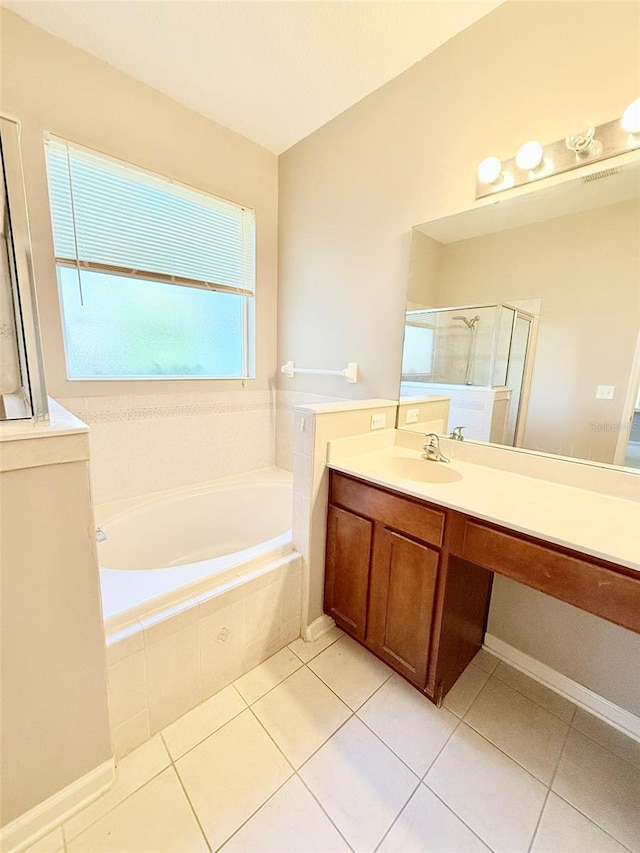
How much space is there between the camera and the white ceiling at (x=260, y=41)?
53.4 inches

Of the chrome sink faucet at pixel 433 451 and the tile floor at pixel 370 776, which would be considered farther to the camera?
the chrome sink faucet at pixel 433 451

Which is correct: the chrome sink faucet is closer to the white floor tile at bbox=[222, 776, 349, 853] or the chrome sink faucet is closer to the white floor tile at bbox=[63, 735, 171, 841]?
the white floor tile at bbox=[222, 776, 349, 853]

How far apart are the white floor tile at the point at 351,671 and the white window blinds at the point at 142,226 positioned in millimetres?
2174

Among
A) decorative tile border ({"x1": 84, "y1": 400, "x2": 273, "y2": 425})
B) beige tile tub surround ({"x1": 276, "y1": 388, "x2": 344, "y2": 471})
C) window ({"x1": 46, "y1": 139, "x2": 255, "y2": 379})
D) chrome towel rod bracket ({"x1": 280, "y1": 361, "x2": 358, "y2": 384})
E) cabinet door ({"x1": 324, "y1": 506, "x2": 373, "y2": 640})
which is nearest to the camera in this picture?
cabinet door ({"x1": 324, "y1": 506, "x2": 373, "y2": 640})

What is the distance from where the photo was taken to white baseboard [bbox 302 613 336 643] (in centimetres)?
162

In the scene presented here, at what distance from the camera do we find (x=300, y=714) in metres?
1.28

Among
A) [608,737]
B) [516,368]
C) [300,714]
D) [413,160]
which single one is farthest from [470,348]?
[300,714]

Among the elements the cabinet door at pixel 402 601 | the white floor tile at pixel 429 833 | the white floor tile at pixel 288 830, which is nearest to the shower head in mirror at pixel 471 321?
the cabinet door at pixel 402 601

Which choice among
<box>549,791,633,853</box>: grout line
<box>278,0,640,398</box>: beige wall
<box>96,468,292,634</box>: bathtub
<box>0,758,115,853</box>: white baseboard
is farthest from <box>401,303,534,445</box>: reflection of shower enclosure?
<box>0,758,115,853</box>: white baseboard

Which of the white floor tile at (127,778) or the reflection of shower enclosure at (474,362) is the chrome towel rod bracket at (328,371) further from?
the white floor tile at (127,778)

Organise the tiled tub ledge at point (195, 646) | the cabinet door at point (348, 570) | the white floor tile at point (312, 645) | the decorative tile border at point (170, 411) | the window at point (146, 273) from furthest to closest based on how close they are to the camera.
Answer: the decorative tile border at point (170, 411), the window at point (146, 273), the white floor tile at point (312, 645), the cabinet door at point (348, 570), the tiled tub ledge at point (195, 646)

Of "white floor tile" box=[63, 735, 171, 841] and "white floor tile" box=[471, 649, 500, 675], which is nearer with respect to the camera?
"white floor tile" box=[63, 735, 171, 841]

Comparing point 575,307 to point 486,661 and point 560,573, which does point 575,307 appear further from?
point 486,661

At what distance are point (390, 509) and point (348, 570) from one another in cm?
42
